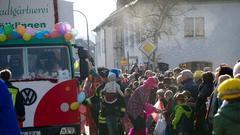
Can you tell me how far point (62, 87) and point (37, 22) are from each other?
1.50 m

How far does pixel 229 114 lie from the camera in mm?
7406

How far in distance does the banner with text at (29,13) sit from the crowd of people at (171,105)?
2176 millimetres

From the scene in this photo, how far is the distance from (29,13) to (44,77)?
1.43 m

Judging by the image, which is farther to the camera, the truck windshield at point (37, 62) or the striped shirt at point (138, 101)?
the striped shirt at point (138, 101)

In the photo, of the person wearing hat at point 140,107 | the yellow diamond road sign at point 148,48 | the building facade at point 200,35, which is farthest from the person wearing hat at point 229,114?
the building facade at point 200,35

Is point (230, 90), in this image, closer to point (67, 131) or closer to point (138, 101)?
point (67, 131)

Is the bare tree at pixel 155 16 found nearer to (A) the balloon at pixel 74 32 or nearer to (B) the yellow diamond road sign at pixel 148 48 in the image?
(B) the yellow diamond road sign at pixel 148 48

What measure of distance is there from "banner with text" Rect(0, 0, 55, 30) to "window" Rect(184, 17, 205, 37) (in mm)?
33314

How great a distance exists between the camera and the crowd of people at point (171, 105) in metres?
7.62

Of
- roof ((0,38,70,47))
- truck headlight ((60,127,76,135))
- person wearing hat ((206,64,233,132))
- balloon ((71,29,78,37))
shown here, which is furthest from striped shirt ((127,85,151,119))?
person wearing hat ((206,64,233,132))

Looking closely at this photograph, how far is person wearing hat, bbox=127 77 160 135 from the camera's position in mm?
14133

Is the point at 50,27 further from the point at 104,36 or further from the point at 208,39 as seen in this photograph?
the point at 104,36

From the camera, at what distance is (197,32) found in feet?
152

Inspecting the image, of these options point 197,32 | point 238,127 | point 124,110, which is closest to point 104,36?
point 197,32
